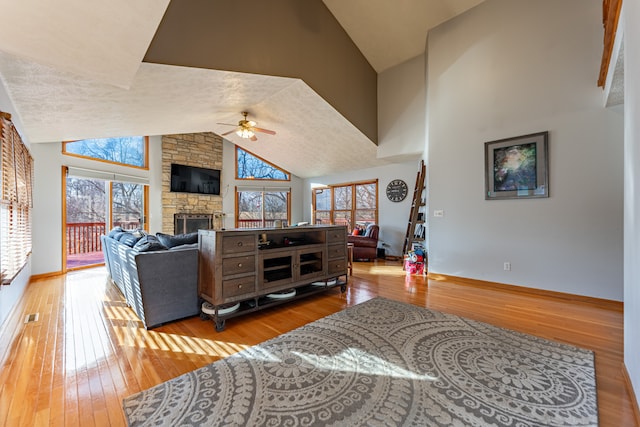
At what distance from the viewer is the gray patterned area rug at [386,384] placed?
1.33 m

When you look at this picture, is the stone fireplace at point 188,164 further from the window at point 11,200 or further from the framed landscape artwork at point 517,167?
the framed landscape artwork at point 517,167

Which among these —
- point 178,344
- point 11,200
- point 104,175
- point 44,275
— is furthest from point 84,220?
point 178,344

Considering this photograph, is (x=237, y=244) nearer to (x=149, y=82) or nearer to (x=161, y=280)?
(x=161, y=280)

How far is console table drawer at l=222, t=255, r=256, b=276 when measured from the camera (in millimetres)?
2426

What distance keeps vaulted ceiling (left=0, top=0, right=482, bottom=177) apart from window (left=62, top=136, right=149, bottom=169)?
90 centimetres

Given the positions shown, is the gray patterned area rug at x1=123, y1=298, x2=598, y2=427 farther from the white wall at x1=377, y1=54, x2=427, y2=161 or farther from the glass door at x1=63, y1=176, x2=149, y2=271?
the glass door at x1=63, y1=176, x2=149, y2=271

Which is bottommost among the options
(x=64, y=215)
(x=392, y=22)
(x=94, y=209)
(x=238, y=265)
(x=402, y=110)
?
(x=238, y=265)

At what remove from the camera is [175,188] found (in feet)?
21.4

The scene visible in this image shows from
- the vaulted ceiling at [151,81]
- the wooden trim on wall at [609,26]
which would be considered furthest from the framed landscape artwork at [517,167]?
the vaulted ceiling at [151,81]

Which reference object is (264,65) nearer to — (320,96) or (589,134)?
(320,96)

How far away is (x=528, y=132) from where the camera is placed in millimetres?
3523

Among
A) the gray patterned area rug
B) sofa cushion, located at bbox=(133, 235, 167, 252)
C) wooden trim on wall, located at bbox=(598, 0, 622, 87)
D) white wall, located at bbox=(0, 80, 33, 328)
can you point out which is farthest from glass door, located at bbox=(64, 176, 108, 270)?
wooden trim on wall, located at bbox=(598, 0, 622, 87)

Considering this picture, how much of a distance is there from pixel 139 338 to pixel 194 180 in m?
5.39

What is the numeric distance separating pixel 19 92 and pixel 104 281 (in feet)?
9.31
